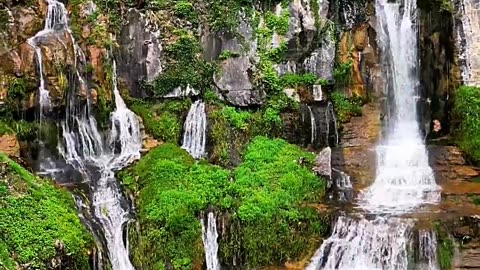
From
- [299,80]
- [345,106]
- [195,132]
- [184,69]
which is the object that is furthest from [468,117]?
[184,69]

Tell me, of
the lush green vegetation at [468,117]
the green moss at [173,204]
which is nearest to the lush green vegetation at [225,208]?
the green moss at [173,204]

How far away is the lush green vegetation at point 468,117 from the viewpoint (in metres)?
14.2

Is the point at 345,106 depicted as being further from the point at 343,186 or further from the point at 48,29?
the point at 48,29

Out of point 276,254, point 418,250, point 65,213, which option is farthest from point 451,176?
point 65,213

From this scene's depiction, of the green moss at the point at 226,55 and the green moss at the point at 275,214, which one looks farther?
the green moss at the point at 226,55

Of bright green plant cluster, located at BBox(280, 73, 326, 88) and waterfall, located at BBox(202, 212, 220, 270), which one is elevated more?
bright green plant cluster, located at BBox(280, 73, 326, 88)

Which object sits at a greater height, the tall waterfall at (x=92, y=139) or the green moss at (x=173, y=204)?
the tall waterfall at (x=92, y=139)

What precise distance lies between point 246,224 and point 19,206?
157 inches

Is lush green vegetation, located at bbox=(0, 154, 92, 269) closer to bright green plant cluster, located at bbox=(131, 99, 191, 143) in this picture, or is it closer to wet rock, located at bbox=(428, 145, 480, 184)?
bright green plant cluster, located at bbox=(131, 99, 191, 143)

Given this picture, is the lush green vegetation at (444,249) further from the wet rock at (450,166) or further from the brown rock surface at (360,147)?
the brown rock surface at (360,147)

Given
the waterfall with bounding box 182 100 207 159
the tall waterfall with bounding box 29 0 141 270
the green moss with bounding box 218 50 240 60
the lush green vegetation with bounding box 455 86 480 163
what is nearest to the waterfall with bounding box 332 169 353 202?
the lush green vegetation with bounding box 455 86 480 163

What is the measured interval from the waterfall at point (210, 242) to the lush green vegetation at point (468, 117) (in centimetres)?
621

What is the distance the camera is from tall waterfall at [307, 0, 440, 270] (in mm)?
11250

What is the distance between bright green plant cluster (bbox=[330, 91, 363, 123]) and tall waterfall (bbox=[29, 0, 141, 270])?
4923 millimetres
